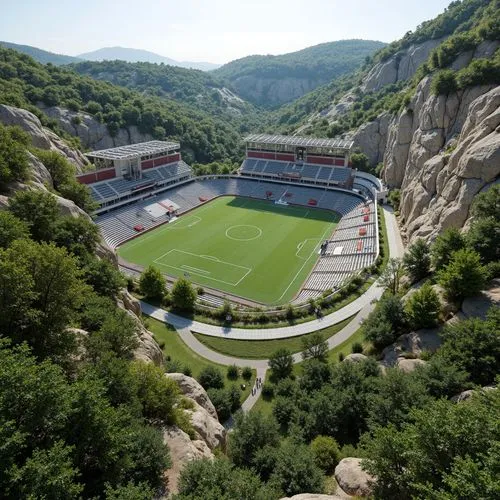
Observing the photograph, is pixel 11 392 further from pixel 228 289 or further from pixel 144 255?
pixel 144 255

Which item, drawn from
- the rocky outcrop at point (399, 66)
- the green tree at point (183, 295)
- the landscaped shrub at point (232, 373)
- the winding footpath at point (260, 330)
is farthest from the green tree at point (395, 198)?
the rocky outcrop at point (399, 66)

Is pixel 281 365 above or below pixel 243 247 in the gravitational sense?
above

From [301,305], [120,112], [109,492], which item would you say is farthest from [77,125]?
[109,492]

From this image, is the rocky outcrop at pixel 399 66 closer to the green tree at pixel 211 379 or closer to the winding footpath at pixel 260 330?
the winding footpath at pixel 260 330

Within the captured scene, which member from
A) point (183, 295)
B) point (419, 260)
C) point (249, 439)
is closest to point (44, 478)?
point (249, 439)

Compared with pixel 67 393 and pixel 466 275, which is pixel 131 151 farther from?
pixel 67 393

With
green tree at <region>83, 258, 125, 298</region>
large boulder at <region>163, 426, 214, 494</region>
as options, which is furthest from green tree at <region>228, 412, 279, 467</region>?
green tree at <region>83, 258, 125, 298</region>
